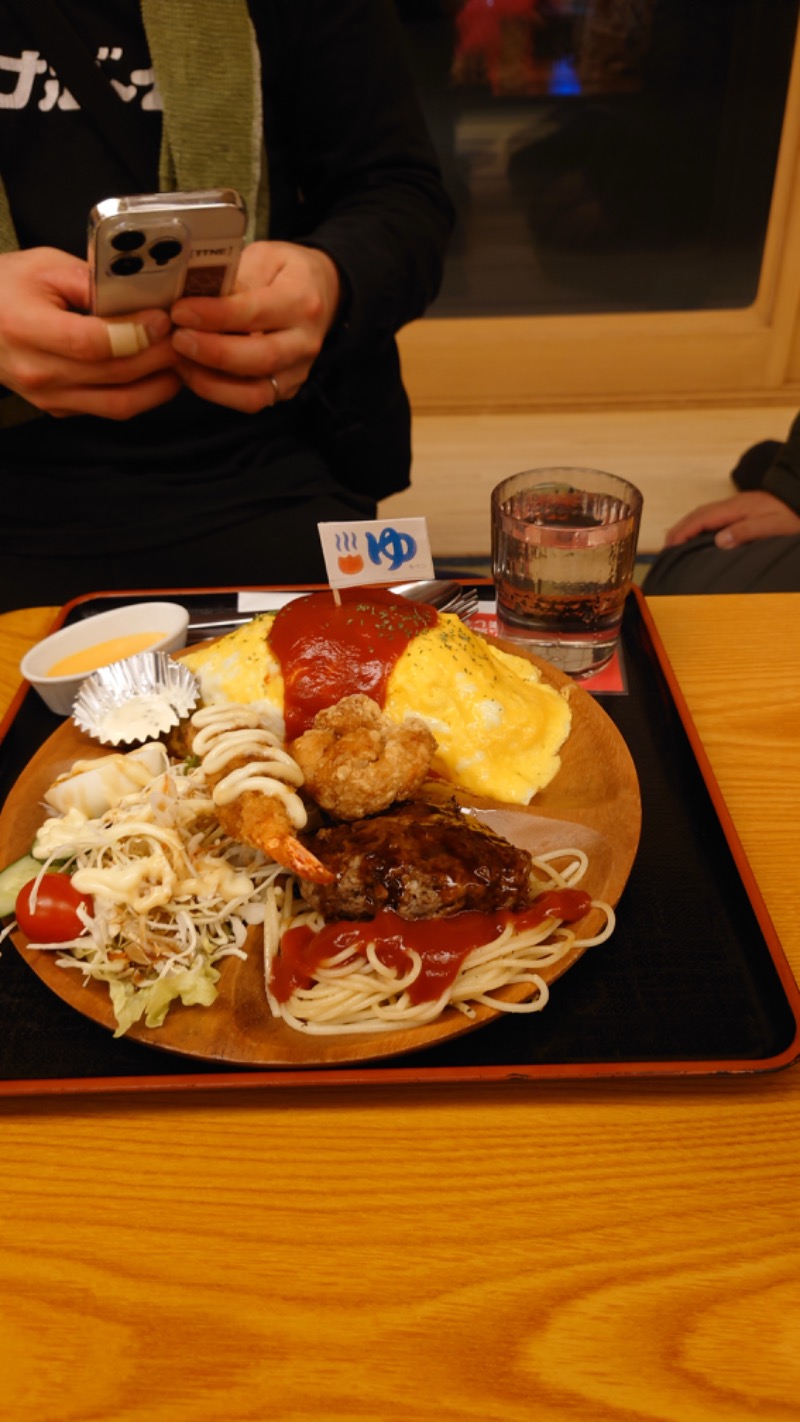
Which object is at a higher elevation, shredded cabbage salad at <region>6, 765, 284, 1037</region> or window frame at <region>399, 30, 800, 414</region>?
shredded cabbage salad at <region>6, 765, 284, 1037</region>

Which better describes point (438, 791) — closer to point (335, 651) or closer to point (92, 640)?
point (335, 651)

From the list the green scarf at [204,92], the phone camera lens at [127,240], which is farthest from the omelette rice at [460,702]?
the green scarf at [204,92]

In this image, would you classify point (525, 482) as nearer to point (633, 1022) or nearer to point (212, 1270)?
point (633, 1022)

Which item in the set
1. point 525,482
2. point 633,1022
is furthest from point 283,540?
point 633,1022

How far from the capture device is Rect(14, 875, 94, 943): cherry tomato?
133cm

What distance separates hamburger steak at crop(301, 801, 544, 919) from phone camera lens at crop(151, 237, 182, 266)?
97 centimetres

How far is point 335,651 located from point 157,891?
0.55 metres

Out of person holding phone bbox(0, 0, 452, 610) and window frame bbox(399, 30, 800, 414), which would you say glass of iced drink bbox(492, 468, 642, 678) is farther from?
window frame bbox(399, 30, 800, 414)

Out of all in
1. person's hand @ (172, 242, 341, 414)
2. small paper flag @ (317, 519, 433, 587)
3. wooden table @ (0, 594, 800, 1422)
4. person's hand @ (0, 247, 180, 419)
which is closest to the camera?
wooden table @ (0, 594, 800, 1422)

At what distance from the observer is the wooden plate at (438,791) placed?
3.87ft

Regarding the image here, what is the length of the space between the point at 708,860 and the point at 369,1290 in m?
0.75

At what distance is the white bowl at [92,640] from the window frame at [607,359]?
12.0ft

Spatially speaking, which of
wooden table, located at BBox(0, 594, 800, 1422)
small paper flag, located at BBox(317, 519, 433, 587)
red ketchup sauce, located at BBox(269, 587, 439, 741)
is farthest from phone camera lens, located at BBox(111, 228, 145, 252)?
wooden table, located at BBox(0, 594, 800, 1422)

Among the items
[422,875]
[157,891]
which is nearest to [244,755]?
[157,891]
